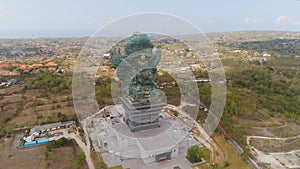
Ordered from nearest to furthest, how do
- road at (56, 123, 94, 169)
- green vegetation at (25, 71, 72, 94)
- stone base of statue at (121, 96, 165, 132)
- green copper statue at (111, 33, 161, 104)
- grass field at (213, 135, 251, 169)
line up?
grass field at (213, 135, 251, 169) < road at (56, 123, 94, 169) < green copper statue at (111, 33, 161, 104) < stone base of statue at (121, 96, 165, 132) < green vegetation at (25, 71, 72, 94)

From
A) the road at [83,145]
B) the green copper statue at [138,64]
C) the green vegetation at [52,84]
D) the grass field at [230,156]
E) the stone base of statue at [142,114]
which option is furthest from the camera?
the green vegetation at [52,84]

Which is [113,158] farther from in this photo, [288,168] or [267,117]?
[267,117]

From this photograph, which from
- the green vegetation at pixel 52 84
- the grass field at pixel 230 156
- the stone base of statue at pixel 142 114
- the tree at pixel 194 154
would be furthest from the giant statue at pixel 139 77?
the green vegetation at pixel 52 84

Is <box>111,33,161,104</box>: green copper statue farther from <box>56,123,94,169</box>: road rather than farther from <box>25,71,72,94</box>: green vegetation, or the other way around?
<box>25,71,72,94</box>: green vegetation

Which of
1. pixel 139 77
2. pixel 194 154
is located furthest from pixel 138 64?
pixel 194 154

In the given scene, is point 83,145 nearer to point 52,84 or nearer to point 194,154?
point 194,154

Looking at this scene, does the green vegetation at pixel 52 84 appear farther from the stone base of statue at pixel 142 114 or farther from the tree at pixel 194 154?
the tree at pixel 194 154

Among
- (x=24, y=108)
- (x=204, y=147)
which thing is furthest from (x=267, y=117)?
(x=24, y=108)

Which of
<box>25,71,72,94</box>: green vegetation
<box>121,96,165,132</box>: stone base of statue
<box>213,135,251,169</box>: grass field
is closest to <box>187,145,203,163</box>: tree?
<box>213,135,251,169</box>: grass field
